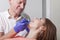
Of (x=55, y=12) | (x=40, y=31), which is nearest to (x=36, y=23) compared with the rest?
(x=40, y=31)

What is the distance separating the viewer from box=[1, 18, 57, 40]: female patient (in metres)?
1.01

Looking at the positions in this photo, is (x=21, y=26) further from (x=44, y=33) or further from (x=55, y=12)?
(x=55, y=12)

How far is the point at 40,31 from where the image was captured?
1.01 meters

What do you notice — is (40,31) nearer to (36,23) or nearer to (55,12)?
(36,23)

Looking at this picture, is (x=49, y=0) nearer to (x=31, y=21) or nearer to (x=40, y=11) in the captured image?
(x=40, y=11)

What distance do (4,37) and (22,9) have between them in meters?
0.25

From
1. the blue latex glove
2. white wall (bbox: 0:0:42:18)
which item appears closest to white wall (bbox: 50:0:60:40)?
white wall (bbox: 0:0:42:18)

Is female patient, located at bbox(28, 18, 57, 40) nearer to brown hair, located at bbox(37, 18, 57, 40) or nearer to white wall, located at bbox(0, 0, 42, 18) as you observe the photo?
brown hair, located at bbox(37, 18, 57, 40)

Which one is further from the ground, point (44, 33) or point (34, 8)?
point (34, 8)

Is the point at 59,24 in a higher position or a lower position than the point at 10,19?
lower

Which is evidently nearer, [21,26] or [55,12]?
[21,26]

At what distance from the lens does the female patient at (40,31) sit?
1010mm

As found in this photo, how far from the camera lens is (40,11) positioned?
115 cm

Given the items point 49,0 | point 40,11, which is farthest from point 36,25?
point 49,0
